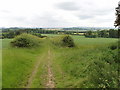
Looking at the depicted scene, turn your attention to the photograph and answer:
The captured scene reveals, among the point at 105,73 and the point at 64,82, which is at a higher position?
the point at 105,73

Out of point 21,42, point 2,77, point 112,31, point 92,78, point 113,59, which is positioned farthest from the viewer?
point 112,31

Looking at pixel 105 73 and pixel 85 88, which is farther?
pixel 105 73

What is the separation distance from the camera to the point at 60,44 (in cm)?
5644

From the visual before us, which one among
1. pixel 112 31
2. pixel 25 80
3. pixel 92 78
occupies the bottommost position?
pixel 25 80

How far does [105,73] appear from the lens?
1071 centimetres

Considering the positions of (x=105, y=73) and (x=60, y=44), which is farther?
(x=60, y=44)

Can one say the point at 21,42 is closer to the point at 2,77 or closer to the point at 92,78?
the point at 2,77

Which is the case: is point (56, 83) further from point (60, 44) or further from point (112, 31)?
point (112, 31)

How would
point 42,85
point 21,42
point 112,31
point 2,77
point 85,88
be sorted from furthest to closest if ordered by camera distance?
1. point 112,31
2. point 21,42
3. point 2,77
4. point 42,85
5. point 85,88

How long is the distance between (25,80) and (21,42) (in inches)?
1467

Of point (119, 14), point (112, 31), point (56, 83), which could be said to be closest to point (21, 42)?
point (119, 14)

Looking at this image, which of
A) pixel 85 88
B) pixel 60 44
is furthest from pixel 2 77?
pixel 60 44

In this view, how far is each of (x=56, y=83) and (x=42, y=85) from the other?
131cm

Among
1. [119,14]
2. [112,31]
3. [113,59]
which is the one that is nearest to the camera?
[113,59]
